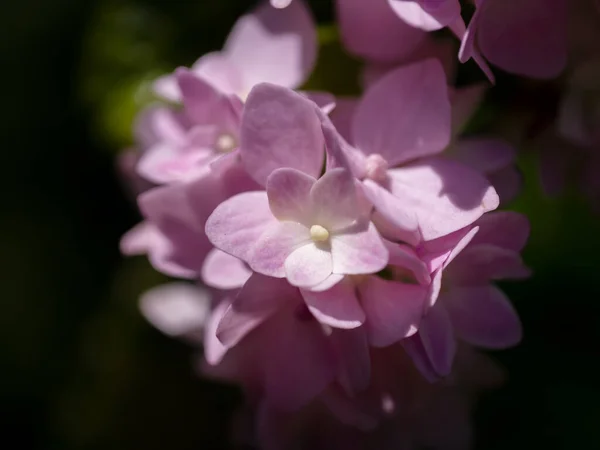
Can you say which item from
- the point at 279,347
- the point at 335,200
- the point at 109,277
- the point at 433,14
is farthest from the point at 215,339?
the point at 109,277

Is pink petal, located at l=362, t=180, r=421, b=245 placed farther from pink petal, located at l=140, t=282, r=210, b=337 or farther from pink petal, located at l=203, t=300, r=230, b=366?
pink petal, located at l=140, t=282, r=210, b=337

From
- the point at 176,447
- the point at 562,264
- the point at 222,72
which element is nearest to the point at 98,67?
the point at 222,72

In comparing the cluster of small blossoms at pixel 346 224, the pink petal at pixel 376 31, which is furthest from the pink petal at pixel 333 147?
the pink petal at pixel 376 31

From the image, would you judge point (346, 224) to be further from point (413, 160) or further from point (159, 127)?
point (159, 127)

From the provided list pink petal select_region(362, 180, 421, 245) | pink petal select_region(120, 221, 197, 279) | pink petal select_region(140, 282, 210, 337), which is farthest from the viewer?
pink petal select_region(140, 282, 210, 337)

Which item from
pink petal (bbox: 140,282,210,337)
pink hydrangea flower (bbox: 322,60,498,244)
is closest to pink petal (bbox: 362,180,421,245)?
pink hydrangea flower (bbox: 322,60,498,244)

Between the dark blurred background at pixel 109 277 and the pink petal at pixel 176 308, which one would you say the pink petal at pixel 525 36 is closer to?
the dark blurred background at pixel 109 277
